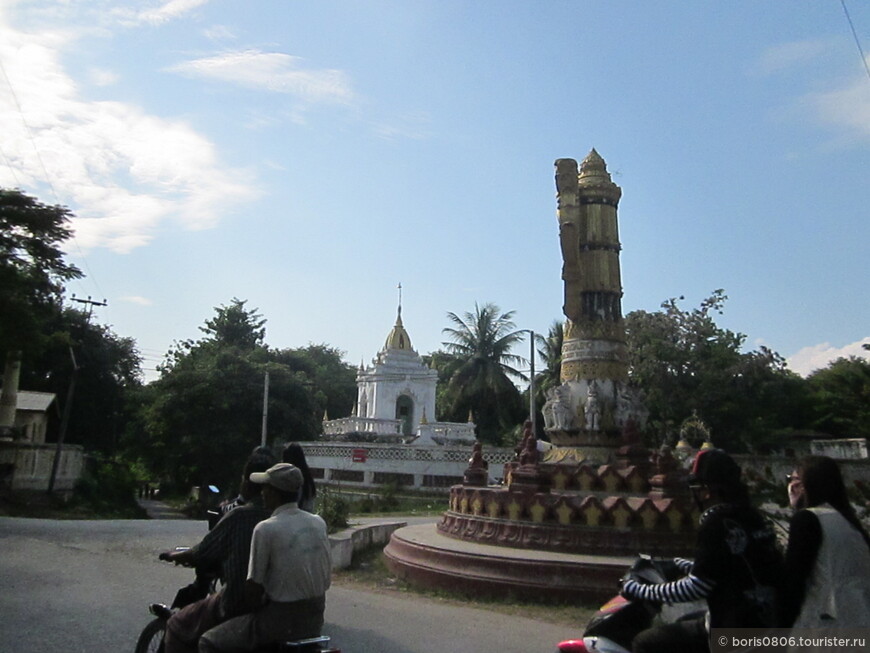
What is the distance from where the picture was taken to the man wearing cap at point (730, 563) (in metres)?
3.01

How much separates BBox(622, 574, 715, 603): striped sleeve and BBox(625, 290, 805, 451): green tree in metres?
26.5

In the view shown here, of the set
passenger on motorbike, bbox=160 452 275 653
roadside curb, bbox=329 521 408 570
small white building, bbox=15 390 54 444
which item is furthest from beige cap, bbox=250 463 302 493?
small white building, bbox=15 390 54 444

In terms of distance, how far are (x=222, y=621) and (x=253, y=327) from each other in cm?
4417

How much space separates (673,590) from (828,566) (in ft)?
2.29

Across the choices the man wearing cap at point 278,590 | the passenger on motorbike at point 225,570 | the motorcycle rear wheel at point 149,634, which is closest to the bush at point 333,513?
the motorcycle rear wheel at point 149,634

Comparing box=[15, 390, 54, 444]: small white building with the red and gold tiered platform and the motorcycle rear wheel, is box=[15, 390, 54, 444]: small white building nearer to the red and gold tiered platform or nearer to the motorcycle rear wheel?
the red and gold tiered platform

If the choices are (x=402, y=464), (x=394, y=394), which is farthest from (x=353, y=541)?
(x=394, y=394)

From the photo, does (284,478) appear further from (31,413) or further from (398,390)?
(398,390)

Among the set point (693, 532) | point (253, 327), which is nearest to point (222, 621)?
point (693, 532)

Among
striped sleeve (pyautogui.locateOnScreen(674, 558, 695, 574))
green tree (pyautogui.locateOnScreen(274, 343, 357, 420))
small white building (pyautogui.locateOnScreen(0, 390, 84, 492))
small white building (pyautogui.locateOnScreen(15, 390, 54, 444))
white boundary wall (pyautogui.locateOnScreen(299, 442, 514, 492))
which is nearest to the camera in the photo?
striped sleeve (pyautogui.locateOnScreen(674, 558, 695, 574))

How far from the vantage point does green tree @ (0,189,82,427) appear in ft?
47.2

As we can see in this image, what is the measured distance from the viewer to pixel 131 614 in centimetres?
657

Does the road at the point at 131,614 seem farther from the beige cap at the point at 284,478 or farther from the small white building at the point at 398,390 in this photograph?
the small white building at the point at 398,390

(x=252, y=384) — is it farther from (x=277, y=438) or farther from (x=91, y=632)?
(x=91, y=632)
